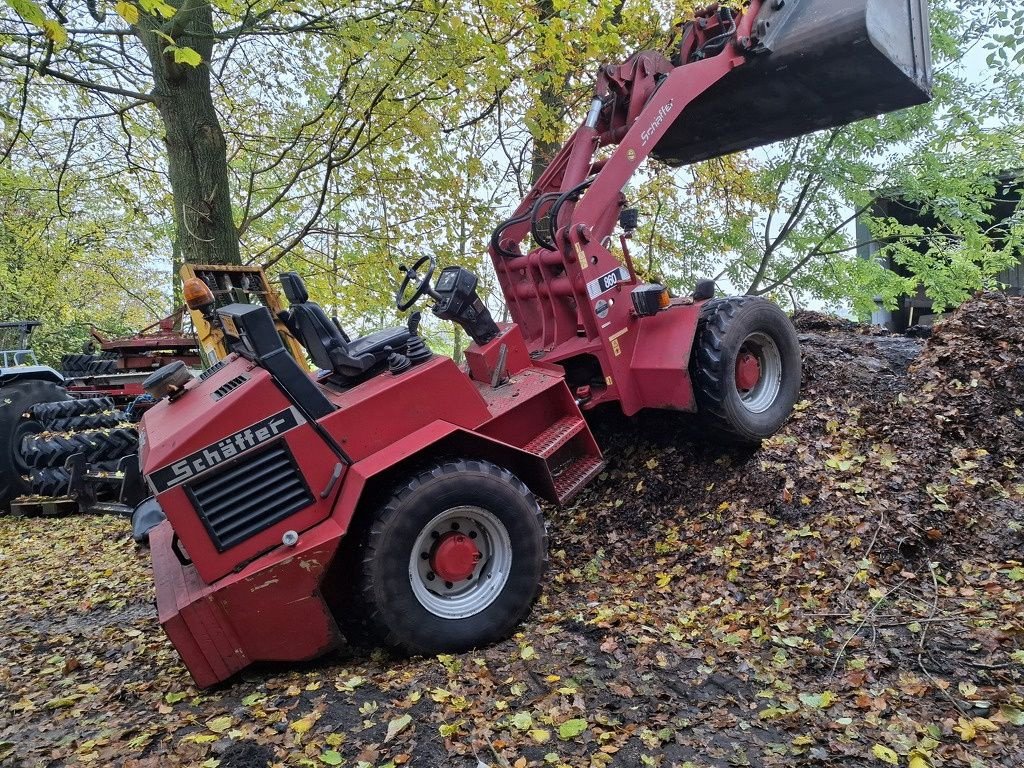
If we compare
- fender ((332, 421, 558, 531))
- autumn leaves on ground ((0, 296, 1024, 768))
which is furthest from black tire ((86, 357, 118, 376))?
fender ((332, 421, 558, 531))

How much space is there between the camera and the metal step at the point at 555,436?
4070 millimetres

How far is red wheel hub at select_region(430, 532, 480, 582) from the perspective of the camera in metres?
3.51

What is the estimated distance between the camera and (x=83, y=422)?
25.0 feet

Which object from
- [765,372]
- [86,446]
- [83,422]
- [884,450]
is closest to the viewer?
[884,450]

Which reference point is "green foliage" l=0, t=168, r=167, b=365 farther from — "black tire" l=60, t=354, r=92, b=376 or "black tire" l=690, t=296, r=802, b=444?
"black tire" l=690, t=296, r=802, b=444

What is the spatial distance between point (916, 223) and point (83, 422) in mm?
10793

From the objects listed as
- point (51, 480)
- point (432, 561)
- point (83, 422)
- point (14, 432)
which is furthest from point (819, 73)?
point (14, 432)

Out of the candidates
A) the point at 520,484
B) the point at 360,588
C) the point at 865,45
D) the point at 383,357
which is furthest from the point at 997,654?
the point at 865,45

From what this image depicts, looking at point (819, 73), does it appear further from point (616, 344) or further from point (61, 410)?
point (61, 410)

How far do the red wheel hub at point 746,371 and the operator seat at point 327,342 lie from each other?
244 centimetres

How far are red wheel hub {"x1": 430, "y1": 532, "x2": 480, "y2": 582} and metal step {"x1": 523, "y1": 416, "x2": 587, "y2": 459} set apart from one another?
0.72m

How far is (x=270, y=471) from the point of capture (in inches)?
131

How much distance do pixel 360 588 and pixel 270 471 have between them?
0.70 m

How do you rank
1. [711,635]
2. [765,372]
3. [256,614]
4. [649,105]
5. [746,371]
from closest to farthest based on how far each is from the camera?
[256,614], [711,635], [649,105], [746,371], [765,372]
